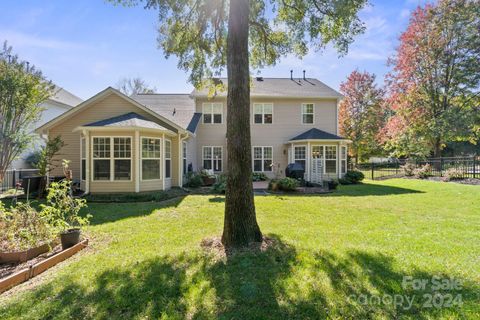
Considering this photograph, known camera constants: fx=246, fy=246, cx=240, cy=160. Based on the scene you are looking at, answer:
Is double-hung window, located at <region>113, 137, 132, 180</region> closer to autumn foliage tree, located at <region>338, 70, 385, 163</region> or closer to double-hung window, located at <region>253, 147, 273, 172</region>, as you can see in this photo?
double-hung window, located at <region>253, 147, 273, 172</region>

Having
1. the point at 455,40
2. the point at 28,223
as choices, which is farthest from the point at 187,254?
the point at 455,40

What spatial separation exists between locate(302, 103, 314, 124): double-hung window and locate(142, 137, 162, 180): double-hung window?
10889 millimetres

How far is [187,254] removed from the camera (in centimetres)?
418

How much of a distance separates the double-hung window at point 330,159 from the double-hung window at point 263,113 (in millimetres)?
4499

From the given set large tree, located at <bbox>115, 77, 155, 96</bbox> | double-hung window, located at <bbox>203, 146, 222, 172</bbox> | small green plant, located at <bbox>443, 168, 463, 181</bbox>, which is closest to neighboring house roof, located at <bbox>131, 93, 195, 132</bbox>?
double-hung window, located at <bbox>203, 146, 222, 172</bbox>

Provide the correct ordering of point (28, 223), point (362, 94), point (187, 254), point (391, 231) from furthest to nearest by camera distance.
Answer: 1. point (362, 94)
2. point (391, 231)
3. point (28, 223)
4. point (187, 254)

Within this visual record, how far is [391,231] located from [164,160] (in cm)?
940

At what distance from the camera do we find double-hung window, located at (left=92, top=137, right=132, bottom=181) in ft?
34.3

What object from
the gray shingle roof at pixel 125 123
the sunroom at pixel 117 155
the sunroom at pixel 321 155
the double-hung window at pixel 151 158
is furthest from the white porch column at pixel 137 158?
the sunroom at pixel 321 155

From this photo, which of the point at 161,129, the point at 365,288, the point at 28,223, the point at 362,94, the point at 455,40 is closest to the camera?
the point at 365,288

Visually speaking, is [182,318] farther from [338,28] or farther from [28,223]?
[338,28]

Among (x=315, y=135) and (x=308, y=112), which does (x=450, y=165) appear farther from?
(x=308, y=112)

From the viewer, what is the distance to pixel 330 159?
638 inches

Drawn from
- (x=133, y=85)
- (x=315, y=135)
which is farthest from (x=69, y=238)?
(x=133, y=85)
